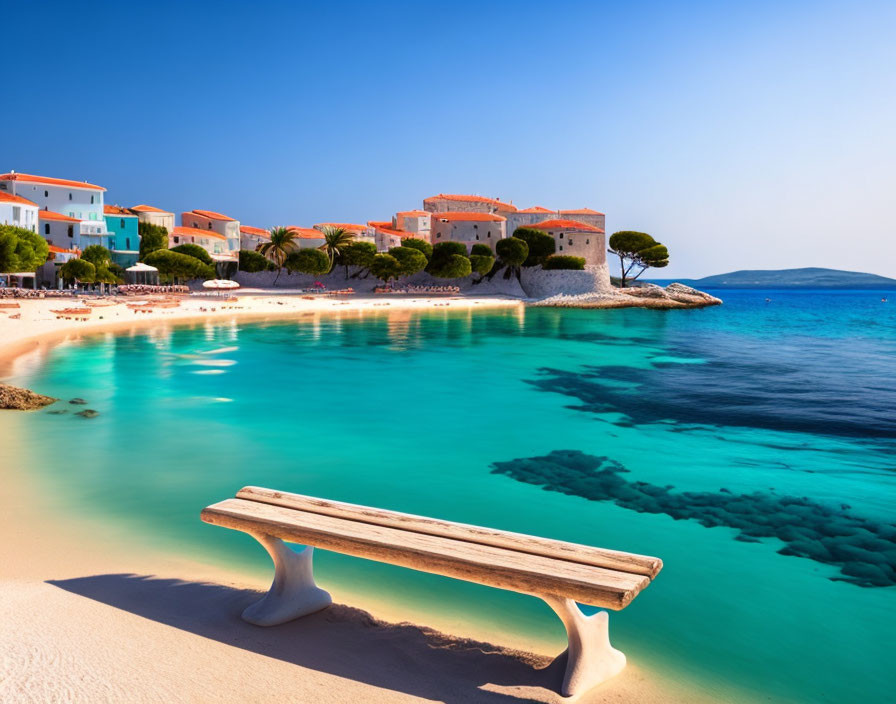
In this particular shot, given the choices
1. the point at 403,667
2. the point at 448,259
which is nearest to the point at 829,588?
the point at 403,667

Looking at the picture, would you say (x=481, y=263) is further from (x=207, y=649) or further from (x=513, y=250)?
(x=207, y=649)

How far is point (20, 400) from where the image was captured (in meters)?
14.2

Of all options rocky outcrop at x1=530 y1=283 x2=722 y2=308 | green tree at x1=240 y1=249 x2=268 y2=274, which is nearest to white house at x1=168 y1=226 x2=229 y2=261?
green tree at x1=240 y1=249 x2=268 y2=274

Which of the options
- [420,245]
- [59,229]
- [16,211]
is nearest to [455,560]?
[16,211]

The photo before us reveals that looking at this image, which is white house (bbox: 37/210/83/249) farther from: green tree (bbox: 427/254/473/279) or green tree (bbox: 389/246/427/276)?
green tree (bbox: 427/254/473/279)

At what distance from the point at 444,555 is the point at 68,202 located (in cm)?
8114

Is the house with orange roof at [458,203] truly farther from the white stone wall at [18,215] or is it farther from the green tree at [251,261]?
the white stone wall at [18,215]

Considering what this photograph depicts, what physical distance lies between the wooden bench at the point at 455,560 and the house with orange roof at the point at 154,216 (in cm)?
8679

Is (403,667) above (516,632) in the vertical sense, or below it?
above

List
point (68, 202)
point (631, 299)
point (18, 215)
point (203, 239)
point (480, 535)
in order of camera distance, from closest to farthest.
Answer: point (480, 535), point (18, 215), point (68, 202), point (631, 299), point (203, 239)

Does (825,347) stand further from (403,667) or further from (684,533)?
(403,667)

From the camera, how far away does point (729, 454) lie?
495 inches

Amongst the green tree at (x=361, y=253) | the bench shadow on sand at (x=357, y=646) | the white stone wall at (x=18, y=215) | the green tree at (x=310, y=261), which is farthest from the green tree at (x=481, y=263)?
the bench shadow on sand at (x=357, y=646)

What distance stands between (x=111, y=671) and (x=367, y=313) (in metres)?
52.3
